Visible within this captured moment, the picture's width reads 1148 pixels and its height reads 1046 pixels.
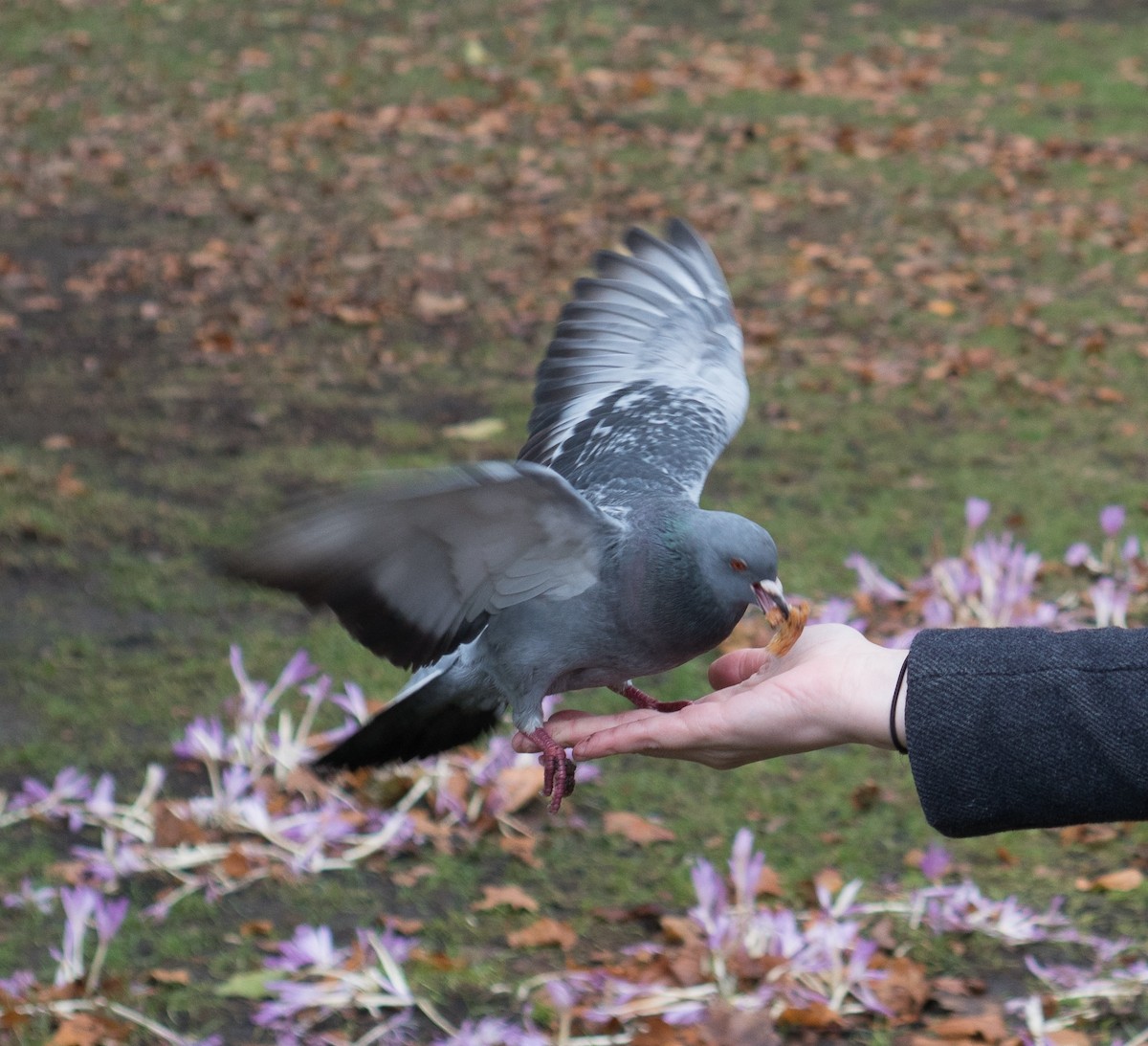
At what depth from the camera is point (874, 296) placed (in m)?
7.55

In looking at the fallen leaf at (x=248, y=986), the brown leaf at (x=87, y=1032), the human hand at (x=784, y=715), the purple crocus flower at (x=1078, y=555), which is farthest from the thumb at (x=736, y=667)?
the purple crocus flower at (x=1078, y=555)

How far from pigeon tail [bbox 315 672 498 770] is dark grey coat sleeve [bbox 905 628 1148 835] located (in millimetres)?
1038

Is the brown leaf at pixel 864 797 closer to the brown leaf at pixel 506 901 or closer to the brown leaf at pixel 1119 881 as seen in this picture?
the brown leaf at pixel 1119 881

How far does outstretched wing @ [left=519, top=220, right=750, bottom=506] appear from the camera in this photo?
10.5 feet

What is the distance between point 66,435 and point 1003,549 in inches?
146

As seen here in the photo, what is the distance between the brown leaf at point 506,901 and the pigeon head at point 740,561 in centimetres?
132

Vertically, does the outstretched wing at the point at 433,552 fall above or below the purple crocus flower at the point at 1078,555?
above

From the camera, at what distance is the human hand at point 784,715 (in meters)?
2.48

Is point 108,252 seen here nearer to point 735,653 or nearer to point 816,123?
point 816,123

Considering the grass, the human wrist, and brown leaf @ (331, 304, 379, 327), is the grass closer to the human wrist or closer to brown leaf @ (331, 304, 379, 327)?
brown leaf @ (331, 304, 379, 327)

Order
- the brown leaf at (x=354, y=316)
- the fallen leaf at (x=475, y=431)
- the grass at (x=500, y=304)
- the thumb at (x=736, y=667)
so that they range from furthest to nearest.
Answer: the brown leaf at (x=354, y=316)
the fallen leaf at (x=475, y=431)
the grass at (x=500, y=304)
the thumb at (x=736, y=667)

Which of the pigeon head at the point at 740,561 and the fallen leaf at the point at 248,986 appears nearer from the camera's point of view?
the pigeon head at the point at 740,561

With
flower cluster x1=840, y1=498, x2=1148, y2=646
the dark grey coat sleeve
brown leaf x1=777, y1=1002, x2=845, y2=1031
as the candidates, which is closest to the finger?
the dark grey coat sleeve

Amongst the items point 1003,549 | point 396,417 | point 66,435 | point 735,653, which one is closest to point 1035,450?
point 1003,549
